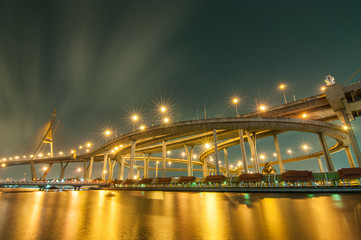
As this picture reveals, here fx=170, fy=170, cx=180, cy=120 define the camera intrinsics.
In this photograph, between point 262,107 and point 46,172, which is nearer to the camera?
point 262,107

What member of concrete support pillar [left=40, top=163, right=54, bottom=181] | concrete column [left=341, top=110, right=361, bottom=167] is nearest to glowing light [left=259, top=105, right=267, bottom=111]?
concrete column [left=341, top=110, right=361, bottom=167]

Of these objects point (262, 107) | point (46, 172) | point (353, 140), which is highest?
point (262, 107)

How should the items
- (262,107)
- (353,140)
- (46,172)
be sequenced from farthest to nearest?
(46,172) < (262,107) < (353,140)

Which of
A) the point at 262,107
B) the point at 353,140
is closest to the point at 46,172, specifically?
the point at 262,107

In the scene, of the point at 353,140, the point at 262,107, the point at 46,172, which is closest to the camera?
the point at 353,140

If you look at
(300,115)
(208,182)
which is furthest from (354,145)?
(208,182)

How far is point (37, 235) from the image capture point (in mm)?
3223

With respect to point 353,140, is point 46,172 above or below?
below

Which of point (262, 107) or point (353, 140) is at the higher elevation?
point (262, 107)

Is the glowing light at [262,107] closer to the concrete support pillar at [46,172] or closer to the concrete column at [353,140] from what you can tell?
the concrete column at [353,140]

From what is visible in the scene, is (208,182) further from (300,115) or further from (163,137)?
(300,115)

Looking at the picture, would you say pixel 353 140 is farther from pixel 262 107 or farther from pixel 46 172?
pixel 46 172

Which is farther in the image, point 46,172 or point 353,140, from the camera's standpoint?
point 46,172

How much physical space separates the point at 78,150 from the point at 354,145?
107483 millimetres
